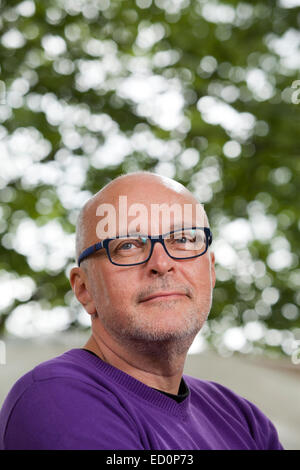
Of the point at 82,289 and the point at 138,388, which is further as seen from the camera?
the point at 82,289

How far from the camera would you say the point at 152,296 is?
1.21m

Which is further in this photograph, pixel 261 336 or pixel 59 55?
pixel 261 336

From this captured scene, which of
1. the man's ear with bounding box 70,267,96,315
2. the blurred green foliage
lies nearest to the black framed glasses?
the man's ear with bounding box 70,267,96,315

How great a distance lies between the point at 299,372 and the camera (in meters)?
2.49

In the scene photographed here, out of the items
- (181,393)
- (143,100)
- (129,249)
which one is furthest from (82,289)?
(143,100)

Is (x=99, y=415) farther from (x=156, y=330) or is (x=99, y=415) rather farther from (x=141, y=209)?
(x=141, y=209)

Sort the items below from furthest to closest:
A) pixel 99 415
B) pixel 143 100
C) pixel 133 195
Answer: pixel 143 100
pixel 133 195
pixel 99 415

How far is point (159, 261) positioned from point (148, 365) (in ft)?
0.79

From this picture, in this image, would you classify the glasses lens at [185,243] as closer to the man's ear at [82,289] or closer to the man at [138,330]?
the man at [138,330]

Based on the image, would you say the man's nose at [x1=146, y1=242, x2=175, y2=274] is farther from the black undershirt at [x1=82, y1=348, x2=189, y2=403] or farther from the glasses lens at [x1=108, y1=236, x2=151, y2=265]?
the black undershirt at [x1=82, y1=348, x2=189, y2=403]

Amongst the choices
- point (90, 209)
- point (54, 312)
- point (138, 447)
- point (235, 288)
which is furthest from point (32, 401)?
point (235, 288)

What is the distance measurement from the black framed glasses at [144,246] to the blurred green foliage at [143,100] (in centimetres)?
231

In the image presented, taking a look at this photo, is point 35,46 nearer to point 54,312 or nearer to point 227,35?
point 227,35

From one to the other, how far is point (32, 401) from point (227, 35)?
3.16 meters
